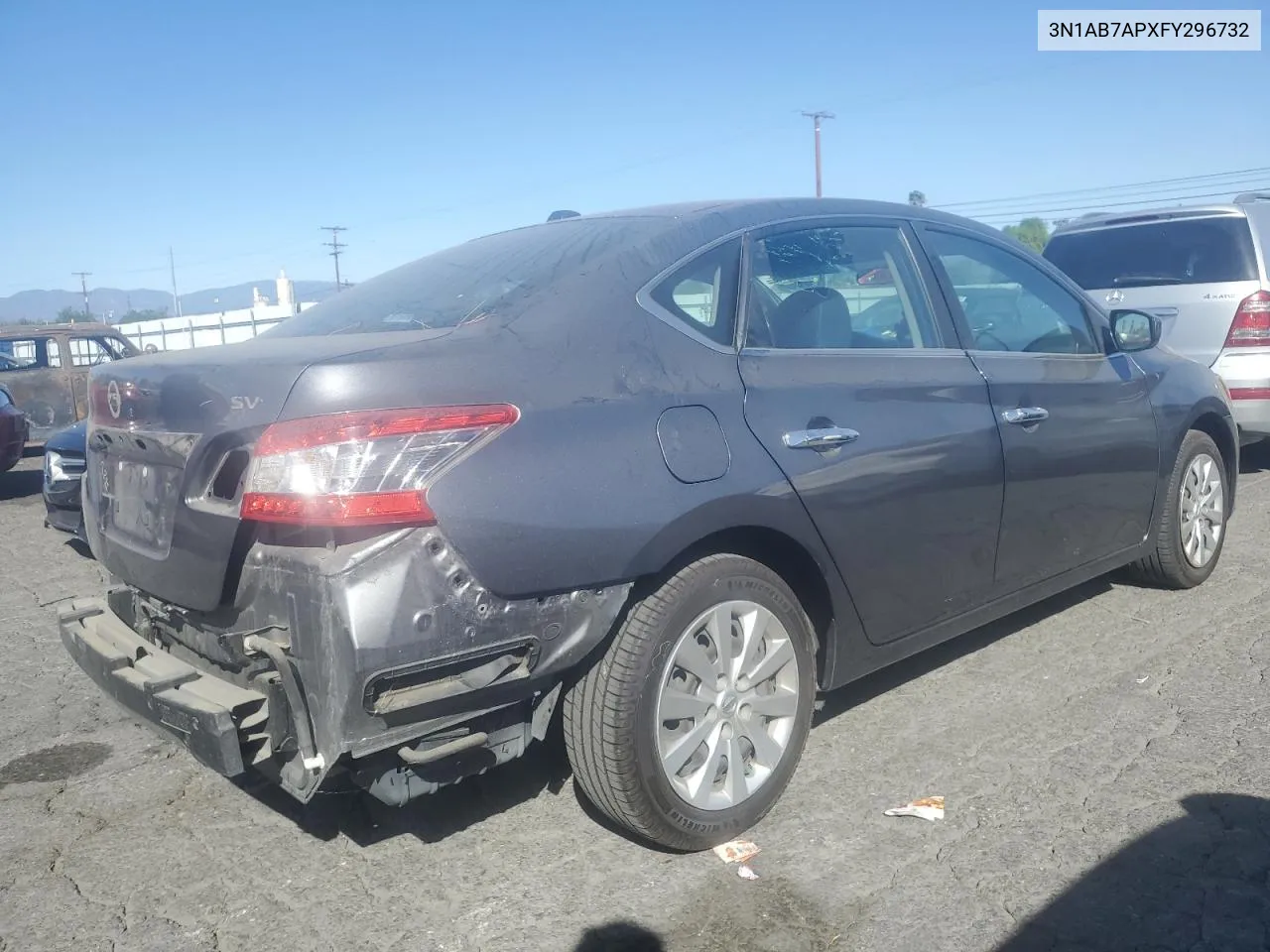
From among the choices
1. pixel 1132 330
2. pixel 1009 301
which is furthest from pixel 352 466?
pixel 1132 330

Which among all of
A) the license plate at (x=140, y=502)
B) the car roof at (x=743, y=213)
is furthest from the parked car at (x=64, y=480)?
the car roof at (x=743, y=213)

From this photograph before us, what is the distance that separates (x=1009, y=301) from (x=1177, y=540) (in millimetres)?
1531

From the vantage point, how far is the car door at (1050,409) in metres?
3.91

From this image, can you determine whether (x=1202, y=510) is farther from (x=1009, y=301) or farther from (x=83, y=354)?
(x=83, y=354)

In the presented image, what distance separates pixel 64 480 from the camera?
6727 mm

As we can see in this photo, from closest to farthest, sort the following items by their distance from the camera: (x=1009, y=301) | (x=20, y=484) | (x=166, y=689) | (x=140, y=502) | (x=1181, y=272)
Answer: (x=166, y=689)
(x=140, y=502)
(x=1009, y=301)
(x=1181, y=272)
(x=20, y=484)

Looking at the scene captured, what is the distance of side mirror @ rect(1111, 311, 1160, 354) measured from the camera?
4.65m

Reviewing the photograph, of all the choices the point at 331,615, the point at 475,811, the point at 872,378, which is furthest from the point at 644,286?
the point at 475,811

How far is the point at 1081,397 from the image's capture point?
4.25m

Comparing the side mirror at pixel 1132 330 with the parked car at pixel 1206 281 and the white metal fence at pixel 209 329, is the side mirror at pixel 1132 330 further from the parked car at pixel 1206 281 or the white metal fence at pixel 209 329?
the white metal fence at pixel 209 329

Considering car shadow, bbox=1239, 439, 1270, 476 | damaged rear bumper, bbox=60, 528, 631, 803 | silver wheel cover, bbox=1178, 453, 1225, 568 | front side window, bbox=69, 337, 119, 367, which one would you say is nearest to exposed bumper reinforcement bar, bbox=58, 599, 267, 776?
damaged rear bumper, bbox=60, 528, 631, 803

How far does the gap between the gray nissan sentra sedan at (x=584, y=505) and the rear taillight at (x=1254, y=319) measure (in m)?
4.08

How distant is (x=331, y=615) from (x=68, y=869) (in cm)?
134

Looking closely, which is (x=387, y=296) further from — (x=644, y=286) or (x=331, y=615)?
(x=331, y=615)
